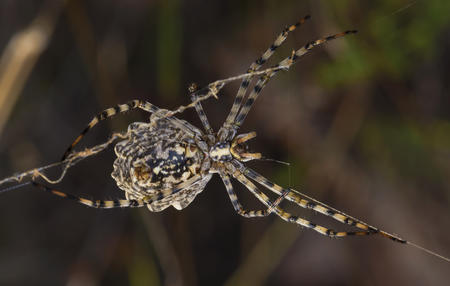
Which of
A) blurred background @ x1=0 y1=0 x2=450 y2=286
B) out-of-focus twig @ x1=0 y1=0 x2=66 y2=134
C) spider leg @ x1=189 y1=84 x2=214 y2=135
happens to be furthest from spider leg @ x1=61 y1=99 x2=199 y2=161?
blurred background @ x1=0 y1=0 x2=450 y2=286

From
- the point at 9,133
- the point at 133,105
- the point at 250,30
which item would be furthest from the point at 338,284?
the point at 9,133

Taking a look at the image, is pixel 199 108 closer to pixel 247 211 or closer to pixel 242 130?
pixel 247 211

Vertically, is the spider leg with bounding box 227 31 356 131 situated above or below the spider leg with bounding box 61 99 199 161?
above

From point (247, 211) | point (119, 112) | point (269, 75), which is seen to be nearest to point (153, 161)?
point (119, 112)

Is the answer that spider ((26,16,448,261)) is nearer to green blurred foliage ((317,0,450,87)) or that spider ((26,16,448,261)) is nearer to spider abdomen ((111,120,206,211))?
spider abdomen ((111,120,206,211))

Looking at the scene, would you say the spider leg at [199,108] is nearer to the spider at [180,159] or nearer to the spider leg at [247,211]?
the spider at [180,159]

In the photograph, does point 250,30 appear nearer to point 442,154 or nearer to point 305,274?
point 442,154

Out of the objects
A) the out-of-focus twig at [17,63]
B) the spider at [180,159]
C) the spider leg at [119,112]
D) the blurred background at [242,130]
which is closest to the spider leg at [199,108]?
the spider at [180,159]
